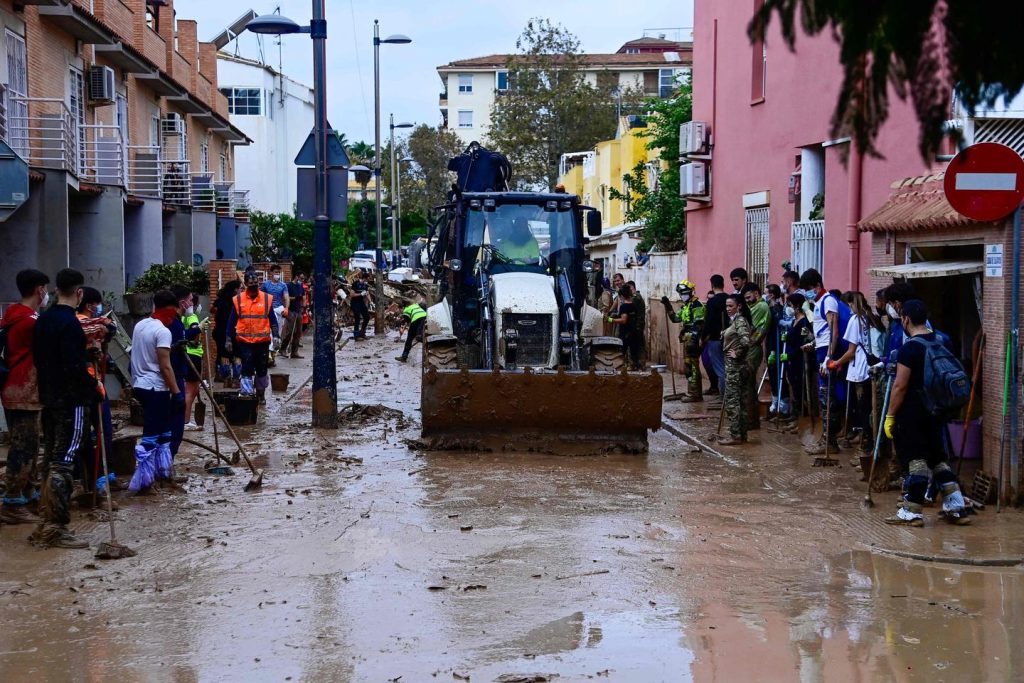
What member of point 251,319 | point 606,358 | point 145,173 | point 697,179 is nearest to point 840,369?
point 606,358

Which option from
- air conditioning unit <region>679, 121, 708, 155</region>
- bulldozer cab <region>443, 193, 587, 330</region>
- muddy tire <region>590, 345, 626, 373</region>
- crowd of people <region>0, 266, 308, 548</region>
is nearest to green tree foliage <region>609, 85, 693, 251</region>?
air conditioning unit <region>679, 121, 708, 155</region>

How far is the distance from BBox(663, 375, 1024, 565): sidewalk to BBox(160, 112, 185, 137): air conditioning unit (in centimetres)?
2367

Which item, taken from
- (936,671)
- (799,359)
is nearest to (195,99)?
(799,359)

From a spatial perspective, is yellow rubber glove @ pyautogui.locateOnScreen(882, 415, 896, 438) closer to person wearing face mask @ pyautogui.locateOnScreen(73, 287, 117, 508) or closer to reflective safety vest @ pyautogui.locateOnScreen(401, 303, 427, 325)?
person wearing face mask @ pyautogui.locateOnScreen(73, 287, 117, 508)

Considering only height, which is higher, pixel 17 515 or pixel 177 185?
pixel 177 185

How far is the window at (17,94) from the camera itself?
→ 2150cm

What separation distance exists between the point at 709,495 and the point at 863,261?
23.0ft

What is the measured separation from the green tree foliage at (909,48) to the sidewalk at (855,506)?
5.12 meters

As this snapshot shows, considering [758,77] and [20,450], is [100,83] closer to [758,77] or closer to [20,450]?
[758,77]

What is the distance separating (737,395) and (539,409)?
8.21ft

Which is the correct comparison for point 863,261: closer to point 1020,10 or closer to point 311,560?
point 311,560

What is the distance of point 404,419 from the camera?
1608cm

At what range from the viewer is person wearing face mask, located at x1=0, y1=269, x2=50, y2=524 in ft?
30.2

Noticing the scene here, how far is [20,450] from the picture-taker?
367 inches
